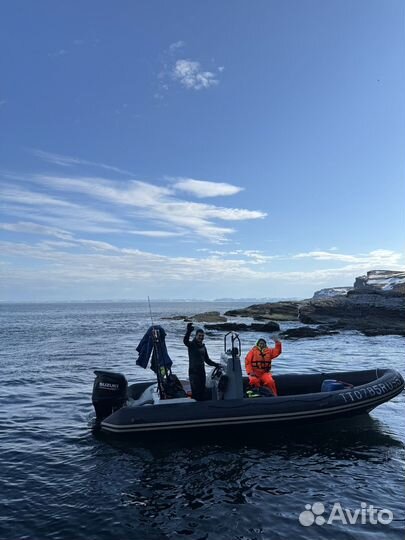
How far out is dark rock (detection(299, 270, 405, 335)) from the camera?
3825 centimetres

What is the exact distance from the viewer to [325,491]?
7.04 metres

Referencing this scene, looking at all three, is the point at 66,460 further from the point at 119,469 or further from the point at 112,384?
the point at 112,384

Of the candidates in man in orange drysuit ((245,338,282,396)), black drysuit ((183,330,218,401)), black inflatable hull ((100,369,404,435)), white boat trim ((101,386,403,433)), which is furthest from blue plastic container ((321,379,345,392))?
black drysuit ((183,330,218,401))

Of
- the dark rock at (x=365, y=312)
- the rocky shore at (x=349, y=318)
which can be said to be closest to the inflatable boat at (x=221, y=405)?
the rocky shore at (x=349, y=318)

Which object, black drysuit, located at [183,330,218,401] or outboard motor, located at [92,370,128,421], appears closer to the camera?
black drysuit, located at [183,330,218,401]

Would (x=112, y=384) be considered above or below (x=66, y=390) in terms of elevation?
above

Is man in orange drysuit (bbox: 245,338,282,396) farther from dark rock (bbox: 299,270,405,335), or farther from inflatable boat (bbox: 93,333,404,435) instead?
dark rock (bbox: 299,270,405,335)

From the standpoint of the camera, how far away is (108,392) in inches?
381

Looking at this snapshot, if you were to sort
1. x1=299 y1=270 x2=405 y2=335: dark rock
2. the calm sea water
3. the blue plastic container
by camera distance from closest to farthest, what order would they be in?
the calm sea water
the blue plastic container
x1=299 y1=270 x2=405 y2=335: dark rock

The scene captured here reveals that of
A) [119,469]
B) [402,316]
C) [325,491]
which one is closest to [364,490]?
[325,491]

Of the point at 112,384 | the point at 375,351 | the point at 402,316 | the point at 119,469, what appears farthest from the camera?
the point at 402,316

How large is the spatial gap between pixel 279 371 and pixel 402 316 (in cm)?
2487

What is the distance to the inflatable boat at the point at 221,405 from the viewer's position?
895 cm

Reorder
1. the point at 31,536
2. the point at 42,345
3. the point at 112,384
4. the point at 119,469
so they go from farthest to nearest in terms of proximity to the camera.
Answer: the point at 42,345 → the point at 112,384 → the point at 119,469 → the point at 31,536
